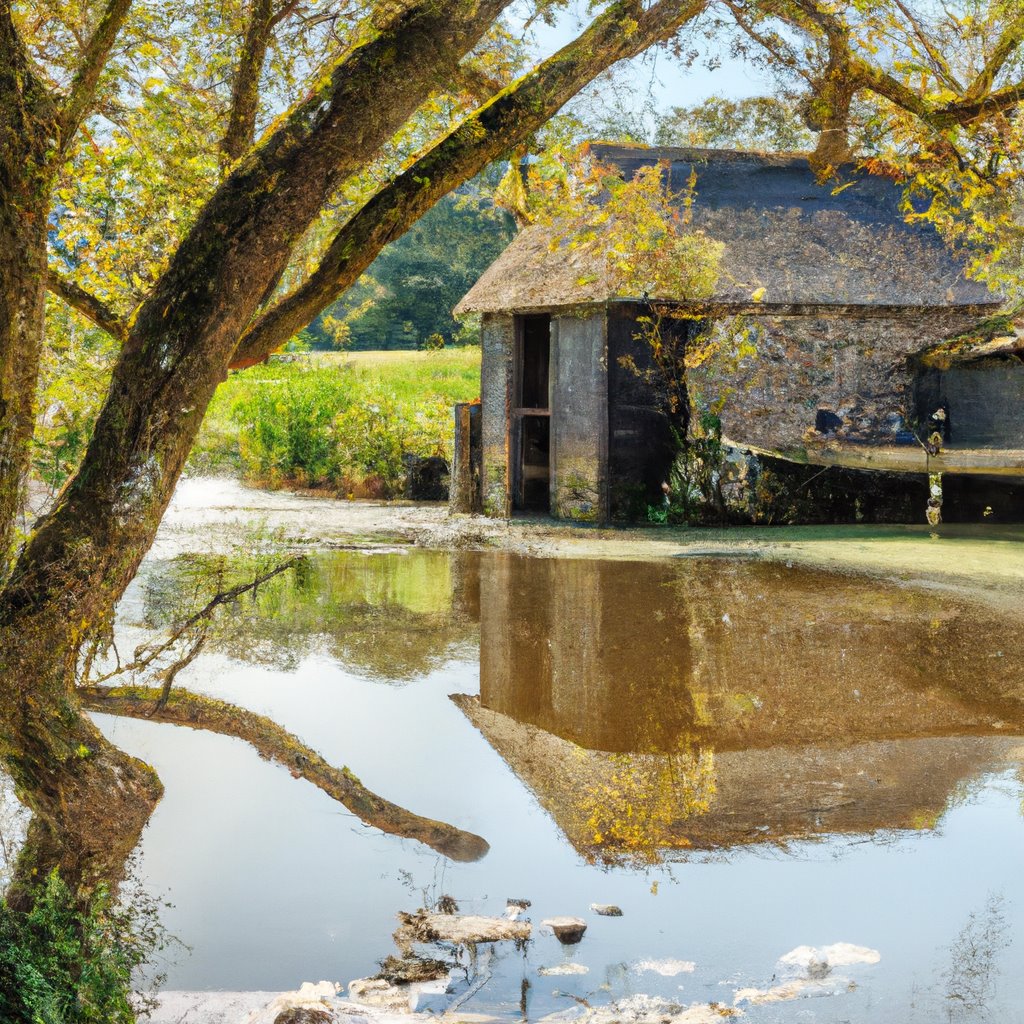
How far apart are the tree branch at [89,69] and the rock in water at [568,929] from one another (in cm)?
379

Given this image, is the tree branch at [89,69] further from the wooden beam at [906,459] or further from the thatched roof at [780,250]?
the wooden beam at [906,459]

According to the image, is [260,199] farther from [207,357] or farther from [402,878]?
[402,878]

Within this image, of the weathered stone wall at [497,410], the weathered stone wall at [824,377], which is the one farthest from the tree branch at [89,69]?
the weathered stone wall at [497,410]

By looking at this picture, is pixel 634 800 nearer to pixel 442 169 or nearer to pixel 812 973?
pixel 812 973

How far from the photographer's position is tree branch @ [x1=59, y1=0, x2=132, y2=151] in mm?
4945

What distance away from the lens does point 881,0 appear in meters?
7.26

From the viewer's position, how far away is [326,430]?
20812 millimetres

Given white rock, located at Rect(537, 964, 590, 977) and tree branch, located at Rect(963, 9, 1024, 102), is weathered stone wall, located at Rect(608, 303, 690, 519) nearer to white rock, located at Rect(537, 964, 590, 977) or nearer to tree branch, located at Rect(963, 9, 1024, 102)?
tree branch, located at Rect(963, 9, 1024, 102)

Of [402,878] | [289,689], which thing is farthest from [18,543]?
[289,689]

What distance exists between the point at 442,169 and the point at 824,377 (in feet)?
35.3

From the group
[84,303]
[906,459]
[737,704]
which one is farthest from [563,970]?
[906,459]

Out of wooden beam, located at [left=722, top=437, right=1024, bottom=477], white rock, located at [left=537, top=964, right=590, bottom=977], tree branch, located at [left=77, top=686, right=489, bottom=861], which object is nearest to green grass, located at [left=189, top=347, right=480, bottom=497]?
wooden beam, located at [left=722, top=437, right=1024, bottom=477]

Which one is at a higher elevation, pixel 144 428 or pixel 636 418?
pixel 636 418

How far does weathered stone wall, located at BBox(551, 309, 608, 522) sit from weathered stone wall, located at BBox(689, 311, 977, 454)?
4.29 feet
